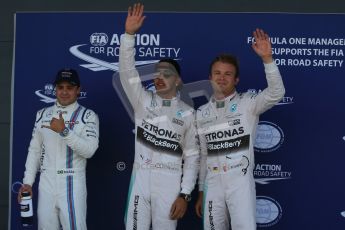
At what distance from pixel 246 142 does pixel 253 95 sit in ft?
0.97

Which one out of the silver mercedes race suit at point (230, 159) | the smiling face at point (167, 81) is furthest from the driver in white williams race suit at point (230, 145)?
the smiling face at point (167, 81)

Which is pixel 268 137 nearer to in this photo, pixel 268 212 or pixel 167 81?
pixel 268 212

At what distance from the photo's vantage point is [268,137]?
4.15m

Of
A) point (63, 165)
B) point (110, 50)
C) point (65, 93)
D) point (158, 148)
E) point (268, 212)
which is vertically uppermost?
point (110, 50)

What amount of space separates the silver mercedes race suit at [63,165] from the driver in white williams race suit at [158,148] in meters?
0.30

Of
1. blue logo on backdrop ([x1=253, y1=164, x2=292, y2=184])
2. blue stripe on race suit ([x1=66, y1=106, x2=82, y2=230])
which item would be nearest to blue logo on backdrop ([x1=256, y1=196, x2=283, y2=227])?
blue logo on backdrop ([x1=253, y1=164, x2=292, y2=184])

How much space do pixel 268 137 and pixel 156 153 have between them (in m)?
0.95

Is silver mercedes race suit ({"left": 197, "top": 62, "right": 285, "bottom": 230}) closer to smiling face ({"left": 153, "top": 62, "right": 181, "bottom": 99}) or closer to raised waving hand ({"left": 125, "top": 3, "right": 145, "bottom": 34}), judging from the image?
smiling face ({"left": 153, "top": 62, "right": 181, "bottom": 99})

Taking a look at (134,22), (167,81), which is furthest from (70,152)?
(134,22)

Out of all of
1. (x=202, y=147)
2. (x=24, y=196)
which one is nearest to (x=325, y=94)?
(x=202, y=147)

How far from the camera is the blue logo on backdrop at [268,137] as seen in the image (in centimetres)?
414

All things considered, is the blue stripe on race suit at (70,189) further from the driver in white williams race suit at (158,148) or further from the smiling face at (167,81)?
the smiling face at (167,81)

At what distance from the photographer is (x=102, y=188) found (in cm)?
428

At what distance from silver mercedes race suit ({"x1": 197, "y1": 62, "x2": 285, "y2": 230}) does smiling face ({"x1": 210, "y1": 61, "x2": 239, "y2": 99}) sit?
7 cm
